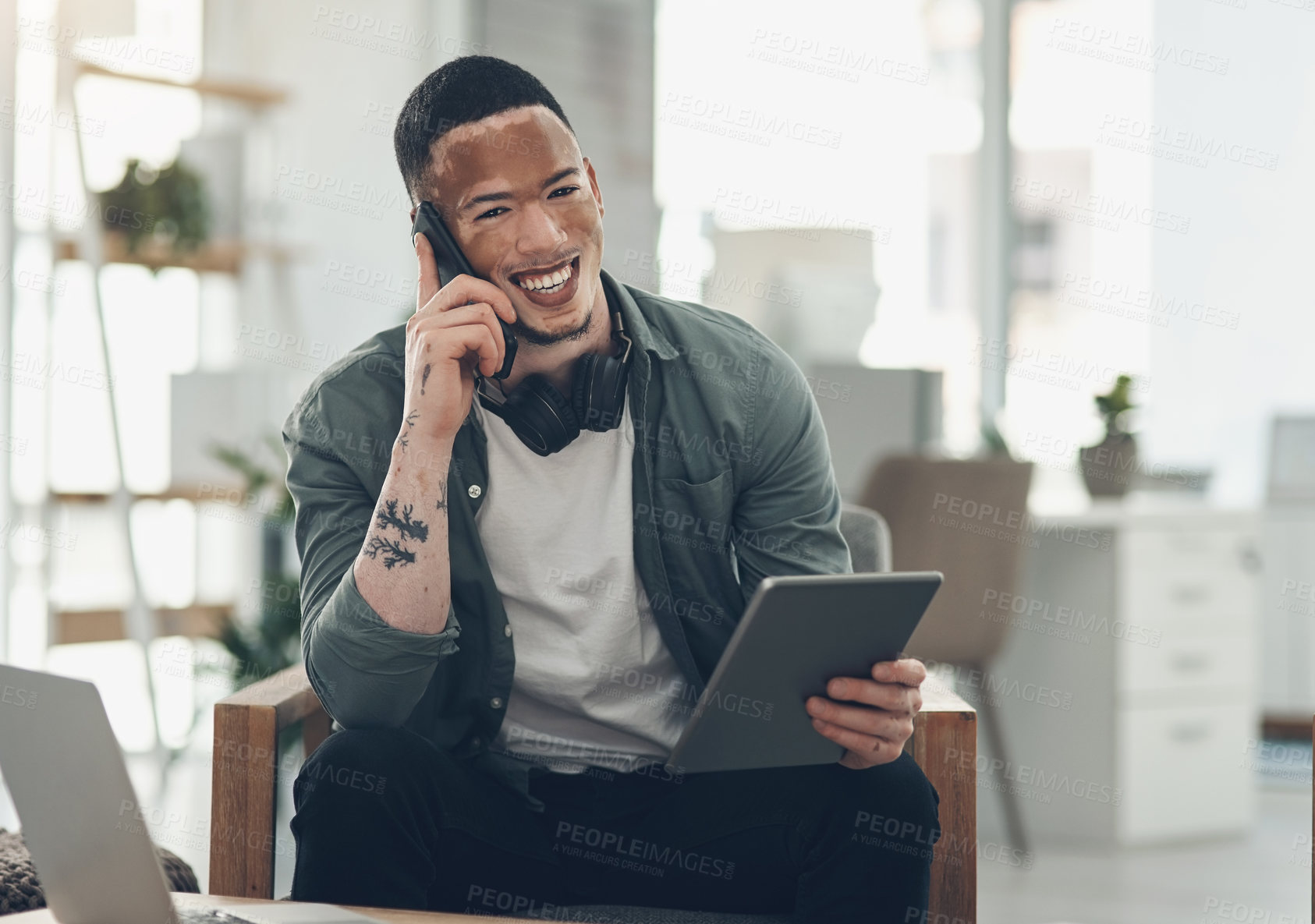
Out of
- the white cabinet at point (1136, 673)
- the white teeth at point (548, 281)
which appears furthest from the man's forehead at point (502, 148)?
the white cabinet at point (1136, 673)

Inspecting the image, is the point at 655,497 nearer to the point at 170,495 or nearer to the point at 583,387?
the point at 583,387

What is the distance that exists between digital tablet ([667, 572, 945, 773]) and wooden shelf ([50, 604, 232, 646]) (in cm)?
203

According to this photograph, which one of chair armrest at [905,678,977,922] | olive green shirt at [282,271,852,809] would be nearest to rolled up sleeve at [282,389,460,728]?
olive green shirt at [282,271,852,809]

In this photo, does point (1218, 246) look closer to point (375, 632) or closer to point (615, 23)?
point (615, 23)

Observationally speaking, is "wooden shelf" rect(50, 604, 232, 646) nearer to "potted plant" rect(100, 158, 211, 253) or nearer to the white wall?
"potted plant" rect(100, 158, 211, 253)

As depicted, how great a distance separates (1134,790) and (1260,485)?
147 cm

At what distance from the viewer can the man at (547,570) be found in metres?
1.17

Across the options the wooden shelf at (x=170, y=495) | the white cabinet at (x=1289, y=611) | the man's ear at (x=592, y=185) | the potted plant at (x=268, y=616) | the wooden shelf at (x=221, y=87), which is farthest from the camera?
the white cabinet at (x=1289, y=611)

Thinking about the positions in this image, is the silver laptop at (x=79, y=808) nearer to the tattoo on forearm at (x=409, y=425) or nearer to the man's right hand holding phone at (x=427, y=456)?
the man's right hand holding phone at (x=427, y=456)

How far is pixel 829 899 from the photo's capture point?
113 cm

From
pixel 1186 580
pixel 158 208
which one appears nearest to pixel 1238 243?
pixel 1186 580

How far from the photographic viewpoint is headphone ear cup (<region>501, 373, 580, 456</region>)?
1360 mm

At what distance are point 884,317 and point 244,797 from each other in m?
3.14

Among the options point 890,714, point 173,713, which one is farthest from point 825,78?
point 890,714
